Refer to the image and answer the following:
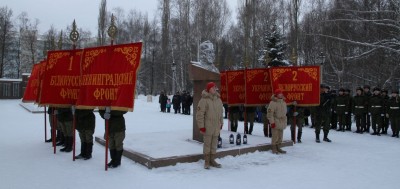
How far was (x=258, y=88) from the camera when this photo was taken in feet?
39.3

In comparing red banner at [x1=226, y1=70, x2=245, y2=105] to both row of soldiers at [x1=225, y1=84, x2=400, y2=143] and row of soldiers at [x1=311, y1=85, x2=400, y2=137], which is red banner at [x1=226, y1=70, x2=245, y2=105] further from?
row of soldiers at [x1=311, y1=85, x2=400, y2=137]

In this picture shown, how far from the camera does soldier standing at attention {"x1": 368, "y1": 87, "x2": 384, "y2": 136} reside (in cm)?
1395

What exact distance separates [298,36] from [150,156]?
29.7 metres

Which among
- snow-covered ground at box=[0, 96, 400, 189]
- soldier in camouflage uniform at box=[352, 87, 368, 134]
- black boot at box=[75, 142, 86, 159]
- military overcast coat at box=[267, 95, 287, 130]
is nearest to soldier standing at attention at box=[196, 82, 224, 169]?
snow-covered ground at box=[0, 96, 400, 189]

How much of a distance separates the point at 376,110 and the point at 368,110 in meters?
0.50

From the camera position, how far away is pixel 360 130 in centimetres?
1478

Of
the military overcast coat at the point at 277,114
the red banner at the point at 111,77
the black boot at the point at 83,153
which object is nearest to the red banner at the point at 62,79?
the red banner at the point at 111,77

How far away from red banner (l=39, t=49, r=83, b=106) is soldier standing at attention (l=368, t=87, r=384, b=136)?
11422mm

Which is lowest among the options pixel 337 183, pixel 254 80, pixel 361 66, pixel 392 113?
pixel 337 183

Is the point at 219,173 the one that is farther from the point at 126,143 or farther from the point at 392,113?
the point at 392,113

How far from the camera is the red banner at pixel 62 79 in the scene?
835 centimetres

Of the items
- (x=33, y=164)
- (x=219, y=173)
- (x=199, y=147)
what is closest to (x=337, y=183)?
(x=219, y=173)

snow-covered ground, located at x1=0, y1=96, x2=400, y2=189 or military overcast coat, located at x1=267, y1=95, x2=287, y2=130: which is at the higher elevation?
military overcast coat, located at x1=267, y1=95, x2=287, y2=130

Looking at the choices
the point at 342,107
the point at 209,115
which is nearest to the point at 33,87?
the point at 209,115
